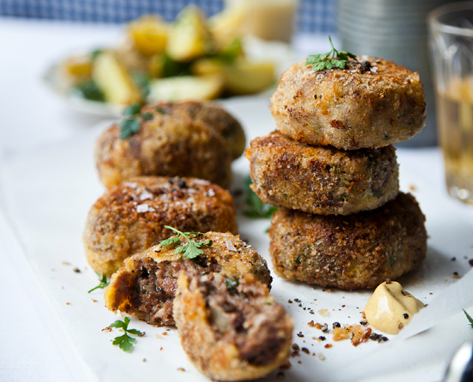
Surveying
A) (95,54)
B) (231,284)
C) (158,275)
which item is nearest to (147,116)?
(158,275)

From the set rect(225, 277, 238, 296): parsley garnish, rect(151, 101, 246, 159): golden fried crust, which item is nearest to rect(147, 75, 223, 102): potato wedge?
rect(151, 101, 246, 159): golden fried crust

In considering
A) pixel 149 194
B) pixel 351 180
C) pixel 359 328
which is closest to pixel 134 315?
pixel 149 194

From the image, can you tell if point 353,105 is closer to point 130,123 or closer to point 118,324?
point 118,324

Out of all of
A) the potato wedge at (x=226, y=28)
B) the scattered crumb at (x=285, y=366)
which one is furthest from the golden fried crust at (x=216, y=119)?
the potato wedge at (x=226, y=28)

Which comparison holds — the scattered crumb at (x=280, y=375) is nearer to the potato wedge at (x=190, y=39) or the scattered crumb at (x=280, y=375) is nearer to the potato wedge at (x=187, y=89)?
the potato wedge at (x=187, y=89)

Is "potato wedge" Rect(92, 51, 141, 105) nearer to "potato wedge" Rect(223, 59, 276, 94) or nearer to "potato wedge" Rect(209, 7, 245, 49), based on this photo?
"potato wedge" Rect(223, 59, 276, 94)

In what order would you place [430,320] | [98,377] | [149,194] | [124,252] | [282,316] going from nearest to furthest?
[282,316], [98,377], [430,320], [124,252], [149,194]

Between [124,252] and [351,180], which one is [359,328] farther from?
[124,252]
